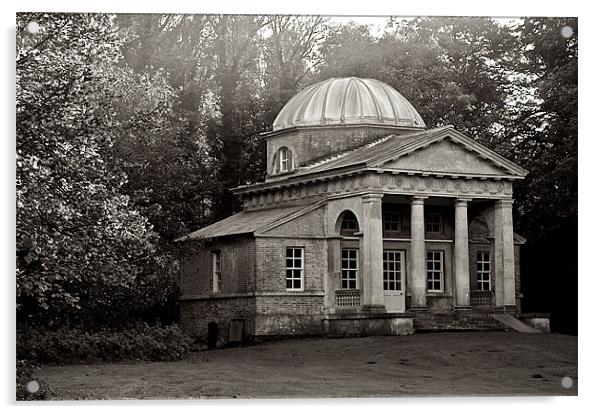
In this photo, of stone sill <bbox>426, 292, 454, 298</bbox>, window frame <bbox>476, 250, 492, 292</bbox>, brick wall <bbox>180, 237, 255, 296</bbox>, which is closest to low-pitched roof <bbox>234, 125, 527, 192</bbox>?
brick wall <bbox>180, 237, 255, 296</bbox>

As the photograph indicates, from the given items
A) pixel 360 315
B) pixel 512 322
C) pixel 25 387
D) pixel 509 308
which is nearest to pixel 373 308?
pixel 360 315

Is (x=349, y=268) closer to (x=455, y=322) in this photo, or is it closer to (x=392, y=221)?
(x=392, y=221)

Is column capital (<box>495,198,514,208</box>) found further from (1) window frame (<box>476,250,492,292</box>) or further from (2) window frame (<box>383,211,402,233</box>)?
(2) window frame (<box>383,211,402,233</box>)

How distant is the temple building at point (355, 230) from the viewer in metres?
18.9

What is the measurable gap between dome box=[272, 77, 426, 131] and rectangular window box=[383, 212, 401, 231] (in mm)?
1530

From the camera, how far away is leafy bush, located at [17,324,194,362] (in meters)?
15.7

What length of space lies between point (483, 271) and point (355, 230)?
2.34m

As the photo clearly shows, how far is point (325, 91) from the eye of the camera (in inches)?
736

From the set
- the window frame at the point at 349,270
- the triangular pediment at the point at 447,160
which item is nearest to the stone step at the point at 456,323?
the window frame at the point at 349,270

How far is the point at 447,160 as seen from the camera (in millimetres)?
20047

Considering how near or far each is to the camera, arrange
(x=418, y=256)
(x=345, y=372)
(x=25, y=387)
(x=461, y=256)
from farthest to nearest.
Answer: (x=461, y=256) → (x=418, y=256) → (x=345, y=372) → (x=25, y=387)

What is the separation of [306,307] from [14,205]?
5647 mm

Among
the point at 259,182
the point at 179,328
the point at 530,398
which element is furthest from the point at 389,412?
the point at 259,182

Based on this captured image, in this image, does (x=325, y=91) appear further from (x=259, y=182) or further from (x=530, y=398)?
(x=530, y=398)
